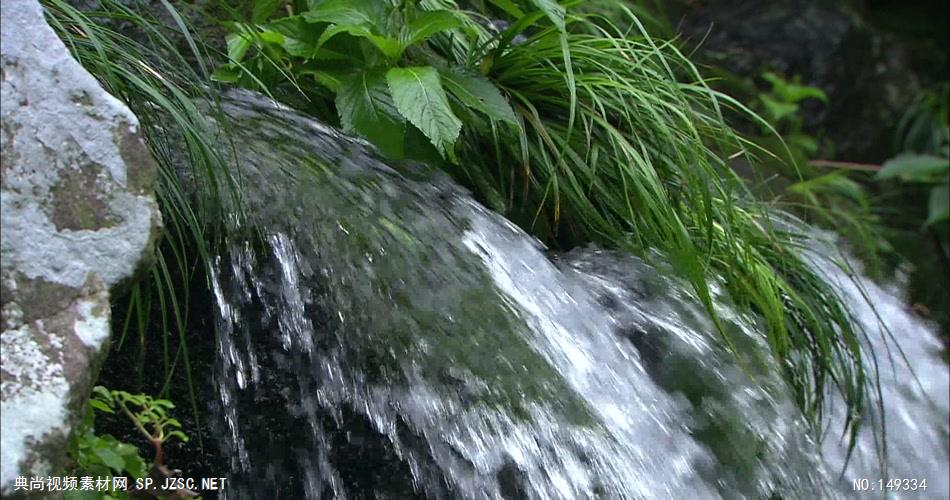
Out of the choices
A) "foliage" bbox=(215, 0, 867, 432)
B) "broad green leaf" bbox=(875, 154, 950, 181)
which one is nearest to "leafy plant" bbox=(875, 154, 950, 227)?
"broad green leaf" bbox=(875, 154, 950, 181)

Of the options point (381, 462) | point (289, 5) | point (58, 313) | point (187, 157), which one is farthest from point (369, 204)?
point (58, 313)

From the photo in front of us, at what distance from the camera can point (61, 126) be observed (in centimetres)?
139

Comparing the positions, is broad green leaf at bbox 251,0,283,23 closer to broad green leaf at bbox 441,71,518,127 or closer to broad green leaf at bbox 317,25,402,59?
broad green leaf at bbox 317,25,402,59

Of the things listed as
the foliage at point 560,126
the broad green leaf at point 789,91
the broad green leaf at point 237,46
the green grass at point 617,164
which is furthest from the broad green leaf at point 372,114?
the broad green leaf at point 789,91

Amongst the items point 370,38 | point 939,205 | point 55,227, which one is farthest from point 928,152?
point 55,227

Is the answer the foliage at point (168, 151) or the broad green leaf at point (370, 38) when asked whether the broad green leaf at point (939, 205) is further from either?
the foliage at point (168, 151)

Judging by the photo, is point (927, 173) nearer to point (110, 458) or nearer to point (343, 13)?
point (343, 13)

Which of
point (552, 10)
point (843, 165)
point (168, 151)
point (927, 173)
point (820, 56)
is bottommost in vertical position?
point (843, 165)

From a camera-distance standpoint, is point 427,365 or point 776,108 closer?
point 427,365

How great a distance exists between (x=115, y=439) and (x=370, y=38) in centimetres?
93

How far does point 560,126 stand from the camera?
2.43 meters

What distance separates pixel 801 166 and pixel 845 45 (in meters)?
1.61

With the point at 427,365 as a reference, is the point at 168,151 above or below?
above

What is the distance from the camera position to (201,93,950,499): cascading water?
6.09 feet
